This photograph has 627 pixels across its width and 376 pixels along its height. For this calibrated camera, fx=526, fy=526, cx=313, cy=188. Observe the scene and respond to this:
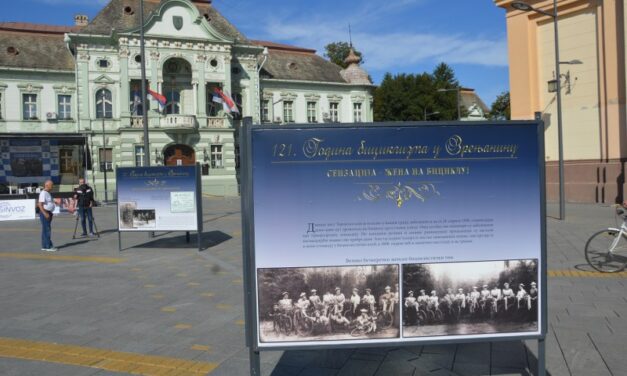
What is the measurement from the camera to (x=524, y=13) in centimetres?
2558

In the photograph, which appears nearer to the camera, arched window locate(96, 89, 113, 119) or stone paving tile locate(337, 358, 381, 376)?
stone paving tile locate(337, 358, 381, 376)

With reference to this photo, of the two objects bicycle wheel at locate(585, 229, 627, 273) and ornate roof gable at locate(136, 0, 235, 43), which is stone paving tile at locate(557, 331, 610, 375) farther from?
ornate roof gable at locate(136, 0, 235, 43)

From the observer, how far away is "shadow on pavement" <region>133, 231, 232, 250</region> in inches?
518

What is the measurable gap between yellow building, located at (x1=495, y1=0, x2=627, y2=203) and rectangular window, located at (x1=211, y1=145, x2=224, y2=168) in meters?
25.6

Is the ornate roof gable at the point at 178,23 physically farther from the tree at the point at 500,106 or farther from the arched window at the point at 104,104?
the tree at the point at 500,106

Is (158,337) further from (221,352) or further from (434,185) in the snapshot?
(434,185)

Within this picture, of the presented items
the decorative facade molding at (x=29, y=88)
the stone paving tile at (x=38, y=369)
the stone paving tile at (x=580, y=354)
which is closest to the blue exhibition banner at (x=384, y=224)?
the stone paving tile at (x=580, y=354)

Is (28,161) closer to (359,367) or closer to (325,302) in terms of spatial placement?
(359,367)

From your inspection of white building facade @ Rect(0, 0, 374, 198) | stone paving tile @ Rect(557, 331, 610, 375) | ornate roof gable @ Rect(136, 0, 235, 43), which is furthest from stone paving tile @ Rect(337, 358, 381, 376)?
ornate roof gable @ Rect(136, 0, 235, 43)

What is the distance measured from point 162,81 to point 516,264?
1685 inches

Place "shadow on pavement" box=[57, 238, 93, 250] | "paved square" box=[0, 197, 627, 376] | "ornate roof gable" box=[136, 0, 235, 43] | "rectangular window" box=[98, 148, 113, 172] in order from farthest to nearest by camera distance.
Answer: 1. "rectangular window" box=[98, 148, 113, 172]
2. "ornate roof gable" box=[136, 0, 235, 43]
3. "shadow on pavement" box=[57, 238, 93, 250]
4. "paved square" box=[0, 197, 627, 376]

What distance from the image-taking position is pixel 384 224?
357 centimetres

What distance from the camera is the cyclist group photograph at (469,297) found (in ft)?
11.8

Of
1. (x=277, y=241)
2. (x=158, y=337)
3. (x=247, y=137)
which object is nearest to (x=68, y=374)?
(x=158, y=337)
